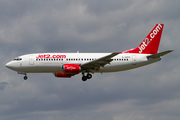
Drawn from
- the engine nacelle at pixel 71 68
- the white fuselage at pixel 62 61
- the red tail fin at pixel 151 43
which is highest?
the red tail fin at pixel 151 43

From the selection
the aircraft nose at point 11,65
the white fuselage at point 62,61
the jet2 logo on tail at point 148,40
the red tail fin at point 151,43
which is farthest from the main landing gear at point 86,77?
the aircraft nose at point 11,65

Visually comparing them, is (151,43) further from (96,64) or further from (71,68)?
(71,68)

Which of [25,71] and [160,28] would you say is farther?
[160,28]

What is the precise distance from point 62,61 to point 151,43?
20996 millimetres

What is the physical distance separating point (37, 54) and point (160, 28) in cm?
2913

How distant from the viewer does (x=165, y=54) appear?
62000 millimetres

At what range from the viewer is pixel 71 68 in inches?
2357

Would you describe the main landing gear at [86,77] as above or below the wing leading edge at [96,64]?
below

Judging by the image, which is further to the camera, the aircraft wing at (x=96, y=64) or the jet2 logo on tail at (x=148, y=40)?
the jet2 logo on tail at (x=148, y=40)

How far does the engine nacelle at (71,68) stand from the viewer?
5959cm

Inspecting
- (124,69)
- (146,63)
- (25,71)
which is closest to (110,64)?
(124,69)

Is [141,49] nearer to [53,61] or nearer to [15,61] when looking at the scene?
[53,61]

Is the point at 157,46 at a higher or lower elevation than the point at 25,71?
higher

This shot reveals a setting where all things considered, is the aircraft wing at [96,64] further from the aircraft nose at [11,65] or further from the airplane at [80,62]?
the aircraft nose at [11,65]
